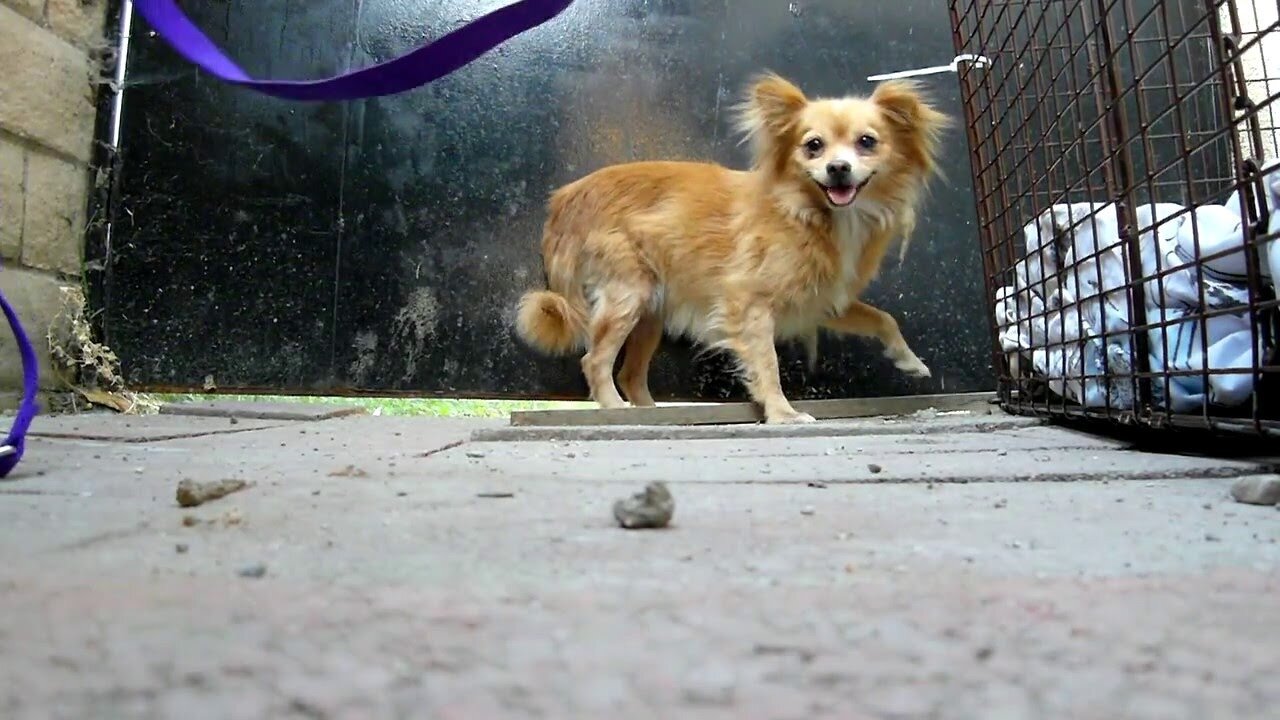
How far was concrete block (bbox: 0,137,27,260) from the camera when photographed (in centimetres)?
254

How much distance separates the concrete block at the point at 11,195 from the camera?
254cm

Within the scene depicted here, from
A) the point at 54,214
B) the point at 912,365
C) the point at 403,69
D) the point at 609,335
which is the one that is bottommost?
the point at 912,365

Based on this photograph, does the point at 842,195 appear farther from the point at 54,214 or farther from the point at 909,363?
the point at 54,214

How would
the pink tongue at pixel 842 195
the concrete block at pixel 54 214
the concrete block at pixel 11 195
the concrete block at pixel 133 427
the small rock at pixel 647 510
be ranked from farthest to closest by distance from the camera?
1. the pink tongue at pixel 842 195
2. the concrete block at pixel 54 214
3. the concrete block at pixel 11 195
4. the concrete block at pixel 133 427
5. the small rock at pixel 647 510

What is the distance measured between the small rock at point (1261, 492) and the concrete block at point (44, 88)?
120 inches

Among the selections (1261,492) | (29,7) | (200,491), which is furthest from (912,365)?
(29,7)

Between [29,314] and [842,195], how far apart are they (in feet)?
8.68

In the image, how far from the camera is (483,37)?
46.4 inches

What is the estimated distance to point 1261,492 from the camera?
1.01m

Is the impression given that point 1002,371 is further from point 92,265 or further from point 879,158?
point 92,265

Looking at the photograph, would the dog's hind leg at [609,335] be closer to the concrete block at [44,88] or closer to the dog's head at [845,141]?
the dog's head at [845,141]

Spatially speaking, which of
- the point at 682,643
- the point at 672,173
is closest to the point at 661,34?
→ the point at 672,173

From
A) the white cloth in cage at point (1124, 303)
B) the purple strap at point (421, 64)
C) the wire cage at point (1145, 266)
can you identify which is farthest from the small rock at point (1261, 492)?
the purple strap at point (421, 64)

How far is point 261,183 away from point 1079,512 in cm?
332
